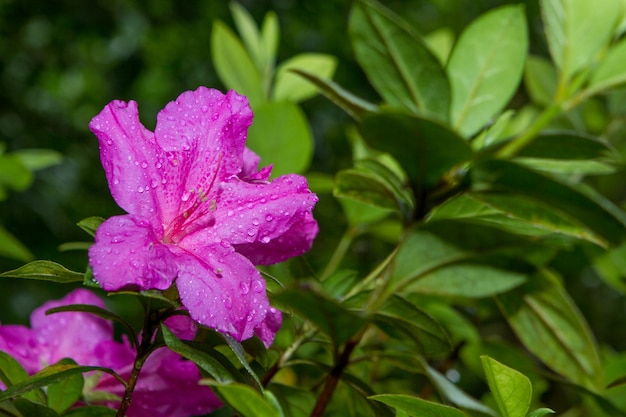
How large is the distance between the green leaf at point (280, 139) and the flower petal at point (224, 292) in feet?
1.17

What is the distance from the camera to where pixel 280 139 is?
2.96ft

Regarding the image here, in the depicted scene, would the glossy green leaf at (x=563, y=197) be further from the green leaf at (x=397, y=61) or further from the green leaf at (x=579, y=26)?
the green leaf at (x=579, y=26)

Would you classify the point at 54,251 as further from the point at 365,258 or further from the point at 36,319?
the point at 36,319

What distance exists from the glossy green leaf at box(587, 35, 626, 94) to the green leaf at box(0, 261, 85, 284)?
0.60m

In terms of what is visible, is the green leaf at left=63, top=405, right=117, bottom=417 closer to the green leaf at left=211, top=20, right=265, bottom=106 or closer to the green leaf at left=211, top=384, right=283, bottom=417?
the green leaf at left=211, top=384, right=283, bottom=417

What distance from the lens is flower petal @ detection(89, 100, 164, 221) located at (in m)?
0.54

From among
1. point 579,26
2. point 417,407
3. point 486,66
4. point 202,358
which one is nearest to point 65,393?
point 202,358

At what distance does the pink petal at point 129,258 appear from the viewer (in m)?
0.49

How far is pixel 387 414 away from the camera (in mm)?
647

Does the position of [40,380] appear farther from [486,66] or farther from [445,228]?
[486,66]

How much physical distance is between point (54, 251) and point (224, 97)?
2.01 metres

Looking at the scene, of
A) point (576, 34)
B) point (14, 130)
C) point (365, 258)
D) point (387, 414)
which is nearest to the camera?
point (387, 414)

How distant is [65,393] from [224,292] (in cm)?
18

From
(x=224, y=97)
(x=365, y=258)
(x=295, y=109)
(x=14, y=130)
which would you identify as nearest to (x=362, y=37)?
(x=295, y=109)
